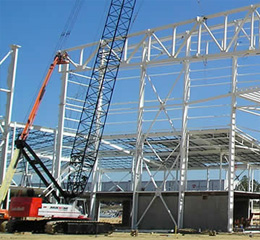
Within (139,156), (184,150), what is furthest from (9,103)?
(184,150)

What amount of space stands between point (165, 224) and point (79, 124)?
13.4m

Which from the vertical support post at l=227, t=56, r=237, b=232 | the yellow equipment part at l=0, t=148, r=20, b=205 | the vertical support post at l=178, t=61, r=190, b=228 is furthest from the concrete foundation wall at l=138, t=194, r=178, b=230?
the yellow equipment part at l=0, t=148, r=20, b=205

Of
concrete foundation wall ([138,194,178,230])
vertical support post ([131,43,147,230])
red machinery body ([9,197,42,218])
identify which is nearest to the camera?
red machinery body ([9,197,42,218])

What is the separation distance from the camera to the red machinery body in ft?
122

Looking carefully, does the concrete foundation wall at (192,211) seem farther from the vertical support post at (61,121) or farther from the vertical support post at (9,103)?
the vertical support post at (9,103)

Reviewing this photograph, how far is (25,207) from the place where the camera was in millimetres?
37219

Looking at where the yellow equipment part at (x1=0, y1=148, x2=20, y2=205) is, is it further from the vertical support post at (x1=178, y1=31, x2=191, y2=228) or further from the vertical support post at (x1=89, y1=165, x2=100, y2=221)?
the vertical support post at (x1=178, y1=31, x2=191, y2=228)

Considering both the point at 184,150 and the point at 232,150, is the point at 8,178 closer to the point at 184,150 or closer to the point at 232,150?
the point at 184,150

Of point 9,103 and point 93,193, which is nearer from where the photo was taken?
point 93,193

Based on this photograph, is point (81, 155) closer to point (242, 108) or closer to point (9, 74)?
point (9, 74)

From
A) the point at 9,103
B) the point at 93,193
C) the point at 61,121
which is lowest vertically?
the point at 93,193

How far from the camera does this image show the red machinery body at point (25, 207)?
3706 centimetres

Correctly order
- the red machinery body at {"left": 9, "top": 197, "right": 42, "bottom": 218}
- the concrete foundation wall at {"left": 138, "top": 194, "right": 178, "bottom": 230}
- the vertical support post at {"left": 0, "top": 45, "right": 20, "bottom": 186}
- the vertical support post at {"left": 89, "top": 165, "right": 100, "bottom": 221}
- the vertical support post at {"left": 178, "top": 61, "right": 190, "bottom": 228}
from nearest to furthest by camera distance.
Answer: the red machinery body at {"left": 9, "top": 197, "right": 42, "bottom": 218}, the vertical support post at {"left": 178, "top": 61, "right": 190, "bottom": 228}, the concrete foundation wall at {"left": 138, "top": 194, "right": 178, "bottom": 230}, the vertical support post at {"left": 0, "top": 45, "right": 20, "bottom": 186}, the vertical support post at {"left": 89, "top": 165, "right": 100, "bottom": 221}

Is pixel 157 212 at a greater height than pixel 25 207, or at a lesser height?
greater
